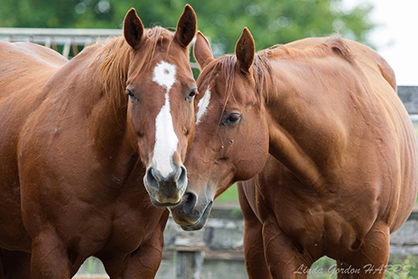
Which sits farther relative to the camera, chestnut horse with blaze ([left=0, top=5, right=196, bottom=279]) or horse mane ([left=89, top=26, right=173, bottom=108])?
horse mane ([left=89, top=26, right=173, bottom=108])

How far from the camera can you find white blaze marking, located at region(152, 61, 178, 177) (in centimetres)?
300

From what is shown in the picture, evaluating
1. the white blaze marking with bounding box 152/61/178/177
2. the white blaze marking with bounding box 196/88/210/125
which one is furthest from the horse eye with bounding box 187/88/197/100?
the white blaze marking with bounding box 196/88/210/125

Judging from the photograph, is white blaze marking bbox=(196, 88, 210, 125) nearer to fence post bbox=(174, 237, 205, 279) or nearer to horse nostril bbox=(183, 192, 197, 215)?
horse nostril bbox=(183, 192, 197, 215)

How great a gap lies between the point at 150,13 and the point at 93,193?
17.3m

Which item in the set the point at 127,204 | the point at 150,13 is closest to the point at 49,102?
the point at 127,204

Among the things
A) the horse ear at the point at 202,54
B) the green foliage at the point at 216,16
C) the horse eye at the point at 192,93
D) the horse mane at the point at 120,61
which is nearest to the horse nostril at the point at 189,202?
the horse eye at the point at 192,93

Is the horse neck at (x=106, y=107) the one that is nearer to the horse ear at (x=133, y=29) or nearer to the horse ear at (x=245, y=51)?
the horse ear at (x=133, y=29)

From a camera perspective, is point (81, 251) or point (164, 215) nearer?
point (81, 251)

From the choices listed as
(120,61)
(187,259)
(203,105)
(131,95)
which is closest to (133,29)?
(120,61)

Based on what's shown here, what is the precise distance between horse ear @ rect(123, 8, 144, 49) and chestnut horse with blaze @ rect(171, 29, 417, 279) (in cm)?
47

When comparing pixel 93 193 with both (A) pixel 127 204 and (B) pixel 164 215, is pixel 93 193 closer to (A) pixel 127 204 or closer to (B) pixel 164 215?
(A) pixel 127 204

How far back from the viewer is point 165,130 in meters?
3.09

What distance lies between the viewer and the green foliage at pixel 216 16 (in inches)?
785

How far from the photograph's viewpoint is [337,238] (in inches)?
155
